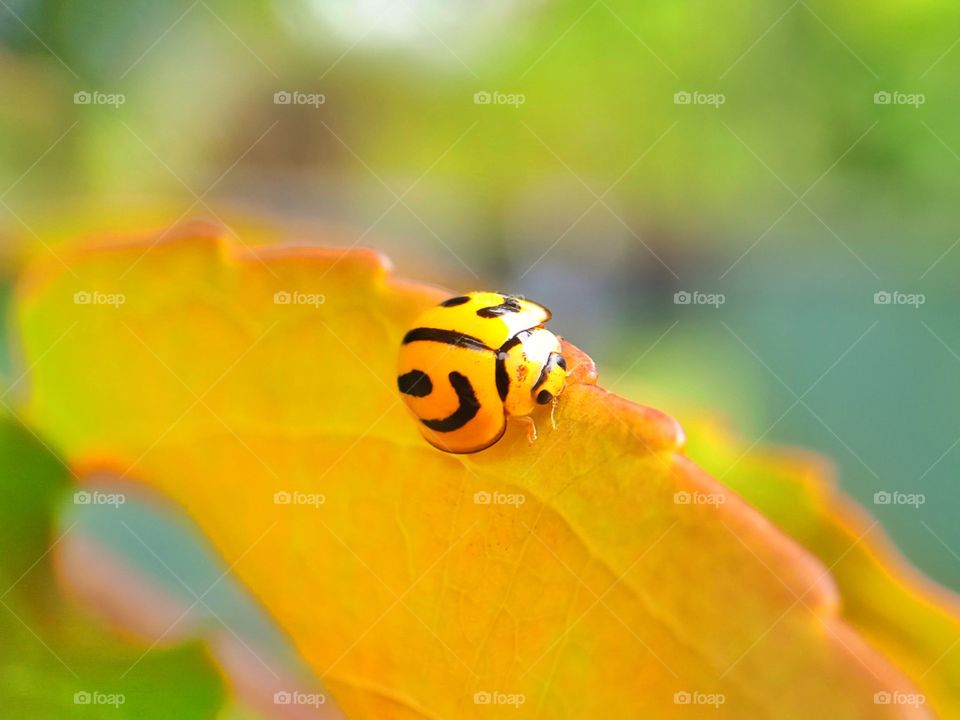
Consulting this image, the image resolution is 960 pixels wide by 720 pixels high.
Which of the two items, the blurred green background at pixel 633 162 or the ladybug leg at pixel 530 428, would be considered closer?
the ladybug leg at pixel 530 428

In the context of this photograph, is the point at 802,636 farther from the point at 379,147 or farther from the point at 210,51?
the point at 210,51

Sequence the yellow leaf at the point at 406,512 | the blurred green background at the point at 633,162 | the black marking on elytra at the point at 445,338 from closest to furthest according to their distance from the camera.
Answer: the yellow leaf at the point at 406,512, the black marking on elytra at the point at 445,338, the blurred green background at the point at 633,162

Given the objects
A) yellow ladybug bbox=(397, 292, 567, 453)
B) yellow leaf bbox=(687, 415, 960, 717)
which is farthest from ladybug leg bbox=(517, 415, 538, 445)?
yellow leaf bbox=(687, 415, 960, 717)

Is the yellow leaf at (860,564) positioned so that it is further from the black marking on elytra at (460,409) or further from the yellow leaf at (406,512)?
the black marking on elytra at (460,409)

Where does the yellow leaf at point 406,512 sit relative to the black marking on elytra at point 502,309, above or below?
below

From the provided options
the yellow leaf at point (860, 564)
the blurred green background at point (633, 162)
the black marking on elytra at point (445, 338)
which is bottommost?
the yellow leaf at point (860, 564)

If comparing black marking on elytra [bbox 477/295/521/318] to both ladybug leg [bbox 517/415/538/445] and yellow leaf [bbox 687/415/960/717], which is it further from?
yellow leaf [bbox 687/415/960/717]

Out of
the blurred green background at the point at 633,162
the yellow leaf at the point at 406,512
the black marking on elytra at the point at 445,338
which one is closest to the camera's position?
the yellow leaf at the point at 406,512


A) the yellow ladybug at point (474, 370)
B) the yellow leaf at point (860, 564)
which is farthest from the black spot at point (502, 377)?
the yellow leaf at point (860, 564)
